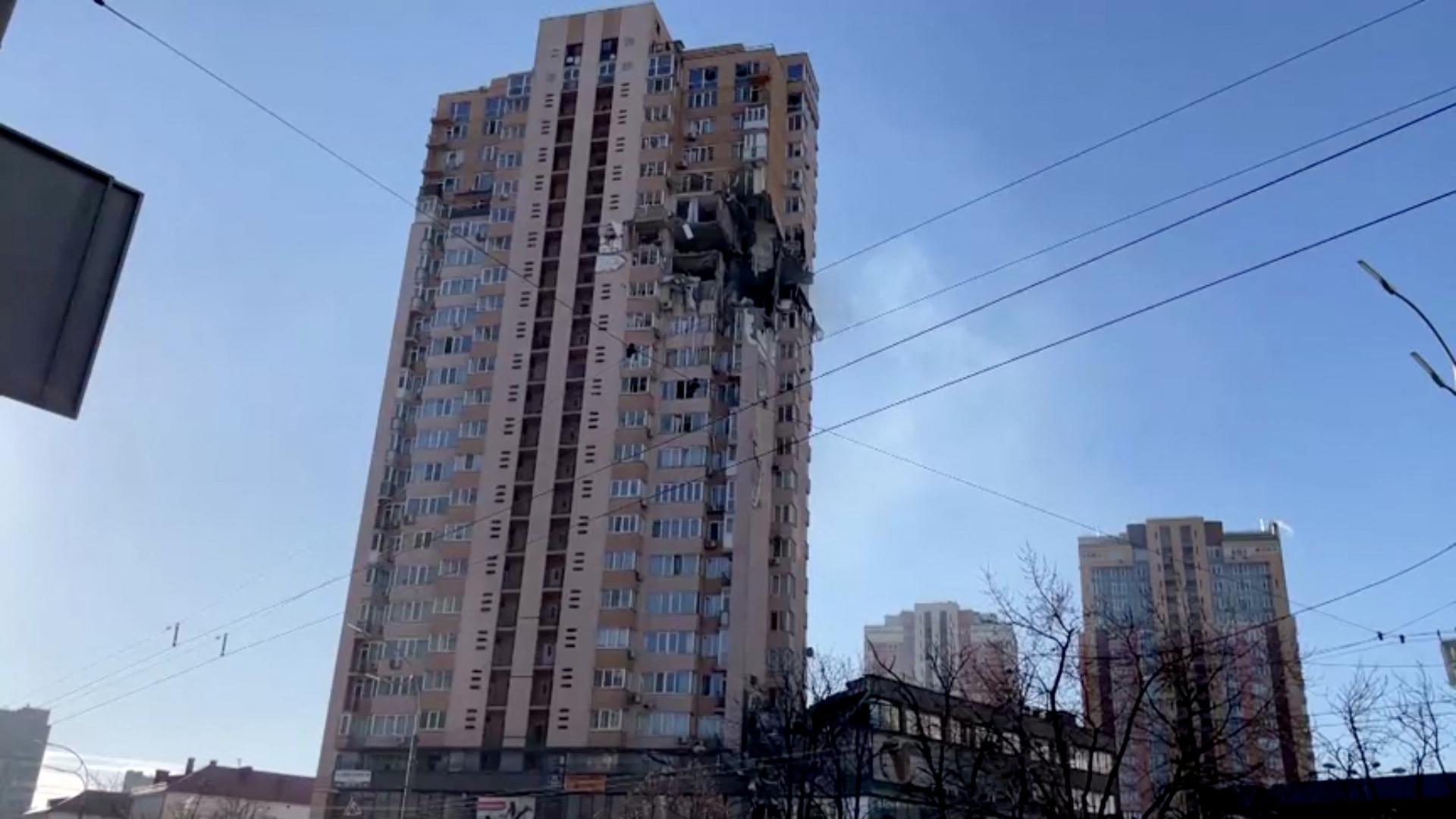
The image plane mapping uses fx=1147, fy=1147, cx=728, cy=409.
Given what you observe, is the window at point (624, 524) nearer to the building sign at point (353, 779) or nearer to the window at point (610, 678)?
the window at point (610, 678)

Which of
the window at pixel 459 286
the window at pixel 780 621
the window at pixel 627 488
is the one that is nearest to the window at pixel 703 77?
the window at pixel 459 286

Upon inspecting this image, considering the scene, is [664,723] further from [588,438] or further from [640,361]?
[640,361]

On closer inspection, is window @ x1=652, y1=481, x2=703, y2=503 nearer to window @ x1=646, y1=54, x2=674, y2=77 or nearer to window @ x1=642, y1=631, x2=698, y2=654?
window @ x1=642, y1=631, x2=698, y2=654

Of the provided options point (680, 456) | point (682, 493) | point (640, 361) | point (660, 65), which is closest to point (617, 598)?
point (682, 493)

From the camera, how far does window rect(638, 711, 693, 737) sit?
56.0 meters

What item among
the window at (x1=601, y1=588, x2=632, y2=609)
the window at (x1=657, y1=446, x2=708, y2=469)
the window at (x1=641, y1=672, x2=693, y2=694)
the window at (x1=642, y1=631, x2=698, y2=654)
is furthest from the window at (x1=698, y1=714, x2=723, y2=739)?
the window at (x1=657, y1=446, x2=708, y2=469)

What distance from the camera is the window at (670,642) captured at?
189 ft

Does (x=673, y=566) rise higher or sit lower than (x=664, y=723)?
higher

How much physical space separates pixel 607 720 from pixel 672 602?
668 centimetres

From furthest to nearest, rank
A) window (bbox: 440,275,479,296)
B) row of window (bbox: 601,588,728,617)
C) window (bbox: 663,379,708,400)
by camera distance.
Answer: window (bbox: 440,275,479,296) → window (bbox: 663,379,708,400) → row of window (bbox: 601,588,728,617)

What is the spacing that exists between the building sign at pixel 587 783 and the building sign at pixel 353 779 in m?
10.6

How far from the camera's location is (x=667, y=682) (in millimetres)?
57188

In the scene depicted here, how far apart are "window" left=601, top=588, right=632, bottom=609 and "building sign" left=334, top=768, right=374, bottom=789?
14.3m

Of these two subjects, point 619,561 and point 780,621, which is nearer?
point 619,561
